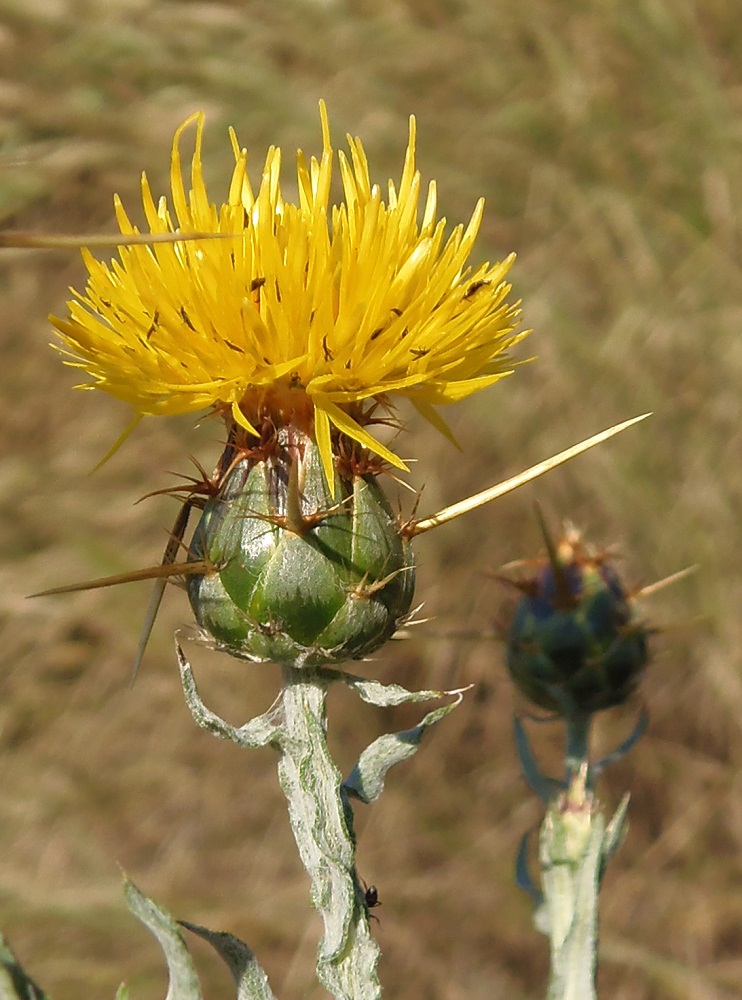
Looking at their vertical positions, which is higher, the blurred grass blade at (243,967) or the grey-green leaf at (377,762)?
the grey-green leaf at (377,762)

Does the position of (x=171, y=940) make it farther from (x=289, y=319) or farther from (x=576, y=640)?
(x=576, y=640)

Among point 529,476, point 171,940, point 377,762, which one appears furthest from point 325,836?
point 529,476

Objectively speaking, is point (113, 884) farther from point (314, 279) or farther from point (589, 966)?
point (314, 279)

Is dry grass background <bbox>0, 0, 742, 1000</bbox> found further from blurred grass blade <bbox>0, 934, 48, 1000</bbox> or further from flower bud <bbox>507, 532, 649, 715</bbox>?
blurred grass blade <bbox>0, 934, 48, 1000</bbox>

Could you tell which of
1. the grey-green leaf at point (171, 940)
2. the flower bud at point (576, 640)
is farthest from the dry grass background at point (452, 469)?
the grey-green leaf at point (171, 940)

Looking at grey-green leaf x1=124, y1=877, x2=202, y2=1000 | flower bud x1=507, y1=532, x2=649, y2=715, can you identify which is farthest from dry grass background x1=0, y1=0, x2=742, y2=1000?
grey-green leaf x1=124, y1=877, x2=202, y2=1000

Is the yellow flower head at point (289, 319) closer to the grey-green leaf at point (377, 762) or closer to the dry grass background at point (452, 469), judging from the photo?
the grey-green leaf at point (377, 762)
